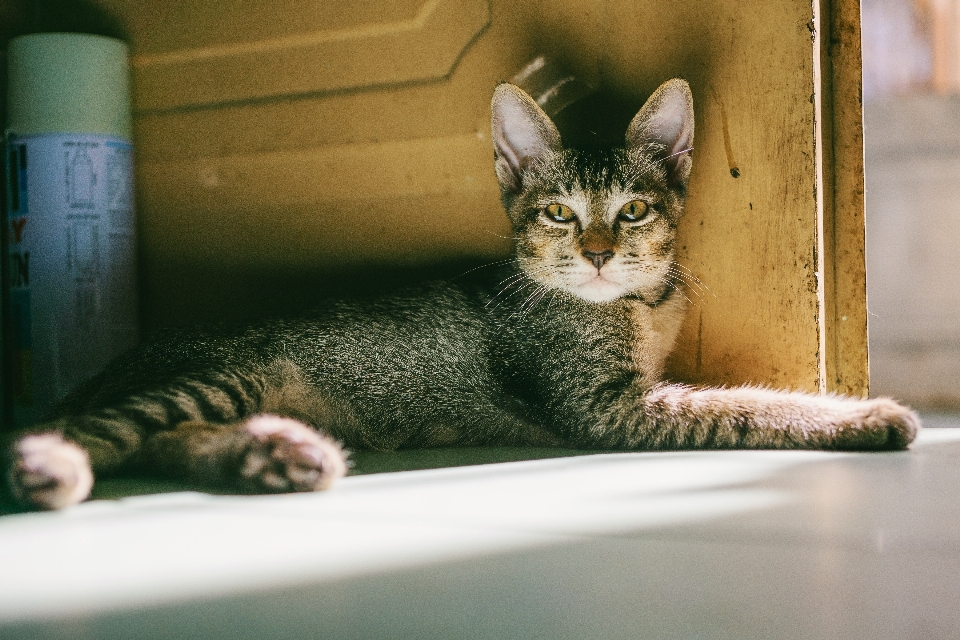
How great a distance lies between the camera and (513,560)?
104 cm

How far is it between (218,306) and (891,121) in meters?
3.09

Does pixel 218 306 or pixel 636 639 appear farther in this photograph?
pixel 218 306

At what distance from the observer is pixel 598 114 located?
2330 millimetres

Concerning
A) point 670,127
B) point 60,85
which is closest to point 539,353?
point 670,127

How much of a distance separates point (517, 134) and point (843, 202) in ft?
3.02

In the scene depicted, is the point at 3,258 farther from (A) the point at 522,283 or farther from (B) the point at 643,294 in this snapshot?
(B) the point at 643,294

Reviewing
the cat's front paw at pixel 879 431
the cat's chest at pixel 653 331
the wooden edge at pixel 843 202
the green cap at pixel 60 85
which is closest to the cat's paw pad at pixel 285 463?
the cat's chest at pixel 653 331

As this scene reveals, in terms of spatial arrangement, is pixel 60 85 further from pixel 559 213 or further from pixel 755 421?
pixel 755 421

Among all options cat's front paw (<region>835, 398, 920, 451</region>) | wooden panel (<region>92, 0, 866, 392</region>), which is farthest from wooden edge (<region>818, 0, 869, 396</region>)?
cat's front paw (<region>835, 398, 920, 451</region>)

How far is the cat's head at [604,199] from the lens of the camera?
2.04 meters

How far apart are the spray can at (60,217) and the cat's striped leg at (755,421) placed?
1.65 m

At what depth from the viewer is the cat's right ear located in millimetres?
2129

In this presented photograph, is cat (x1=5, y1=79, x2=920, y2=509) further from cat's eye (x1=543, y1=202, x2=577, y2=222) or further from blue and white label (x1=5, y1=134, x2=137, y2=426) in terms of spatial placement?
blue and white label (x1=5, y1=134, x2=137, y2=426)

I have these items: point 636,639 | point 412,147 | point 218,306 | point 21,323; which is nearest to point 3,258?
point 21,323
